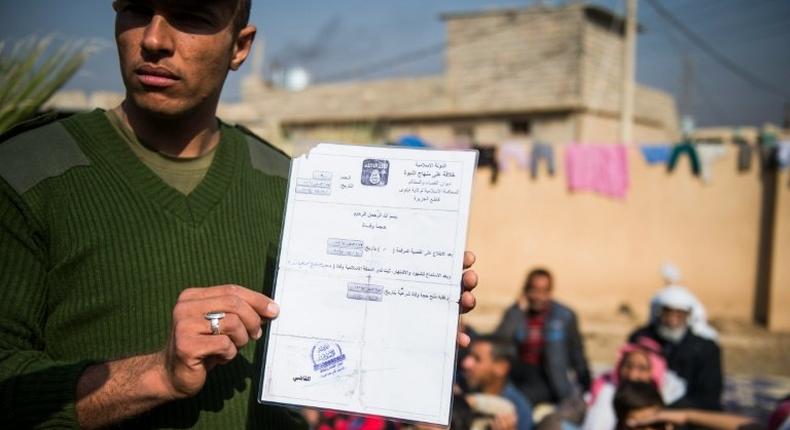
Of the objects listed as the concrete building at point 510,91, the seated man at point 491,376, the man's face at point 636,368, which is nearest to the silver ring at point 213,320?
the seated man at point 491,376

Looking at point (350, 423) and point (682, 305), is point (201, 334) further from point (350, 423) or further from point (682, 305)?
point (682, 305)

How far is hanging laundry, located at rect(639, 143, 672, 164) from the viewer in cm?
1060

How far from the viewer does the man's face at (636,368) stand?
4.69 meters

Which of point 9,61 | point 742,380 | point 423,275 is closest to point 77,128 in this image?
point 423,275

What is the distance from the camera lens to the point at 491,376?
4789 millimetres

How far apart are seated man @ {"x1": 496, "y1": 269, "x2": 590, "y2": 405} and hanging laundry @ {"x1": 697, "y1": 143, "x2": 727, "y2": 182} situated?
18.7ft

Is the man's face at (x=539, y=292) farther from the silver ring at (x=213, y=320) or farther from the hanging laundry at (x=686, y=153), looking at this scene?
the hanging laundry at (x=686, y=153)

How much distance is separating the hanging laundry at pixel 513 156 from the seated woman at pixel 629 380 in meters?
6.25

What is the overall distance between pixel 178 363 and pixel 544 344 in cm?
488

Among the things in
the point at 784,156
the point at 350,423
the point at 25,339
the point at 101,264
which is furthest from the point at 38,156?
the point at 784,156

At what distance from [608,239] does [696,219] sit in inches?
51.0

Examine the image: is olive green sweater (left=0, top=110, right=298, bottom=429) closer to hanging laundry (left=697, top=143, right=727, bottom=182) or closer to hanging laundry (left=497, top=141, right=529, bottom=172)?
hanging laundry (left=497, top=141, right=529, bottom=172)

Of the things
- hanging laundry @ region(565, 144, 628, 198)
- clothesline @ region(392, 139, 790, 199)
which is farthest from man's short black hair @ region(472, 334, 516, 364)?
hanging laundry @ region(565, 144, 628, 198)

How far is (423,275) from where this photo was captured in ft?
4.17
